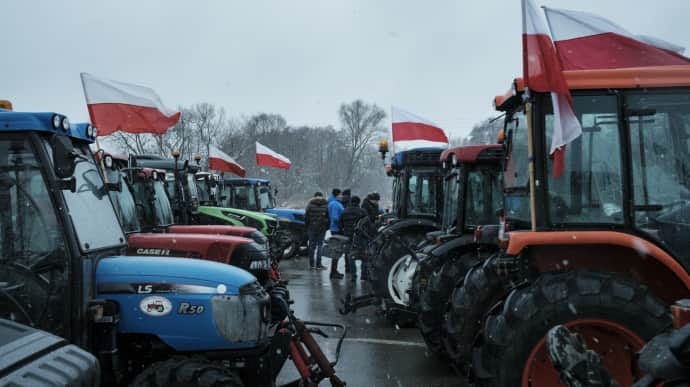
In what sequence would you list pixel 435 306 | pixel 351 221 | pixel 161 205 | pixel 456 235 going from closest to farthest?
pixel 435 306 < pixel 456 235 < pixel 161 205 < pixel 351 221

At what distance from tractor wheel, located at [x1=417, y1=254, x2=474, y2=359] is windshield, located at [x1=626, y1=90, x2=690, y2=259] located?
2.24 m

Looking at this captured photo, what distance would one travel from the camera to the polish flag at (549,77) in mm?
3557

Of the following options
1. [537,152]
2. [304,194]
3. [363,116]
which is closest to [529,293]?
[537,152]

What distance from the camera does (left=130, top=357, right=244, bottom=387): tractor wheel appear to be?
3.28 metres

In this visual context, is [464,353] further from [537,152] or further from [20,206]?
[20,206]

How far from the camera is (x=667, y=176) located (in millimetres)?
3656

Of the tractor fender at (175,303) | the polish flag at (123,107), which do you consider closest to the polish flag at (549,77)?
the tractor fender at (175,303)

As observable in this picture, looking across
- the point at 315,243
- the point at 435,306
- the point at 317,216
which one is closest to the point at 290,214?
the point at 315,243

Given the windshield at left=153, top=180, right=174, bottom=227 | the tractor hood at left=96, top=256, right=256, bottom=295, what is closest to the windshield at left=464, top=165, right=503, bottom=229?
the tractor hood at left=96, top=256, right=256, bottom=295

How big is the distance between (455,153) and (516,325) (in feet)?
11.5

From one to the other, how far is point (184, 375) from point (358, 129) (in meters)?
51.6

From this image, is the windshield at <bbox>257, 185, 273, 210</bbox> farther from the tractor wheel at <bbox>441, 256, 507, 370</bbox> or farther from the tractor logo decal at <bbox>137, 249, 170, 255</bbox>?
the tractor wheel at <bbox>441, 256, 507, 370</bbox>

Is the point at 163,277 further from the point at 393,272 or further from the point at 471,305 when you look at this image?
the point at 393,272

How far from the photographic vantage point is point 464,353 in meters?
4.76
